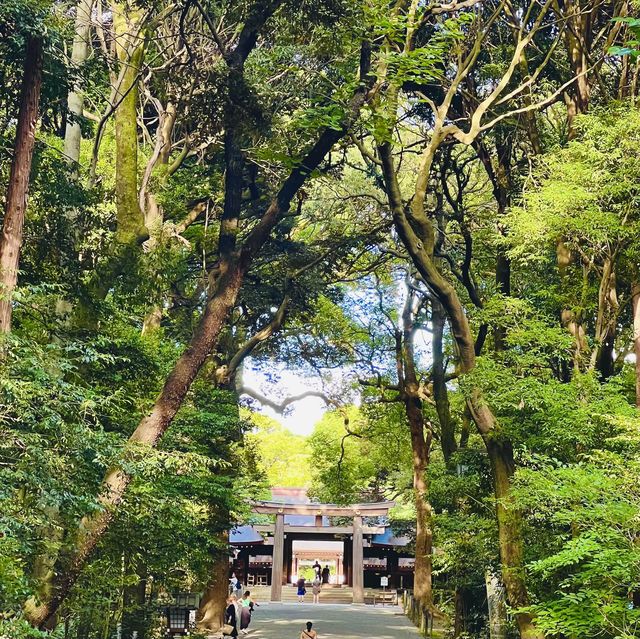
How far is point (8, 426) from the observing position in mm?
6418

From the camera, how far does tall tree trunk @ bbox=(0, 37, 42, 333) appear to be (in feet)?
25.3

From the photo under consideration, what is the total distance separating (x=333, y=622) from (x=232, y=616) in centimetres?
633

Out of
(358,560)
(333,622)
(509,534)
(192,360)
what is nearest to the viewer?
(192,360)

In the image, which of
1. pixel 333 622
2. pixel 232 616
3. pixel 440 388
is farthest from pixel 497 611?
pixel 333 622

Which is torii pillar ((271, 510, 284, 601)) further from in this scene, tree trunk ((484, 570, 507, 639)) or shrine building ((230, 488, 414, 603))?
tree trunk ((484, 570, 507, 639))

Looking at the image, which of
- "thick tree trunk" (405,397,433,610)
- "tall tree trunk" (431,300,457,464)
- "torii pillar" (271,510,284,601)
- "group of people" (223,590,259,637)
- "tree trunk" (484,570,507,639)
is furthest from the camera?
"torii pillar" (271,510,284,601)

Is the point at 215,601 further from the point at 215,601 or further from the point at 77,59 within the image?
the point at 77,59

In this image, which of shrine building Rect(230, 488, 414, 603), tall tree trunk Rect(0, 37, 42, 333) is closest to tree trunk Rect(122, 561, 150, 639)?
tall tree trunk Rect(0, 37, 42, 333)

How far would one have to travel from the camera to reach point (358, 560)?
31.9 meters

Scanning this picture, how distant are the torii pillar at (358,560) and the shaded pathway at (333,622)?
218 centimetres

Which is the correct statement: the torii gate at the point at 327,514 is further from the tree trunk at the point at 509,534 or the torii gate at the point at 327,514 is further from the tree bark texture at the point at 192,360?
the tree bark texture at the point at 192,360

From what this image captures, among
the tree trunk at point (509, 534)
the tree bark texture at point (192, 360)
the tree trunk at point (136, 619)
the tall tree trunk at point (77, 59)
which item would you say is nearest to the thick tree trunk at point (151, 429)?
the tree bark texture at point (192, 360)

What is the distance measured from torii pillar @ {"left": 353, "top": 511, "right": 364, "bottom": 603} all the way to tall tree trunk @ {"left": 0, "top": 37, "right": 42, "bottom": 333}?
26.2 metres

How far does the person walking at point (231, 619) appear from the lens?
1594 centimetres
